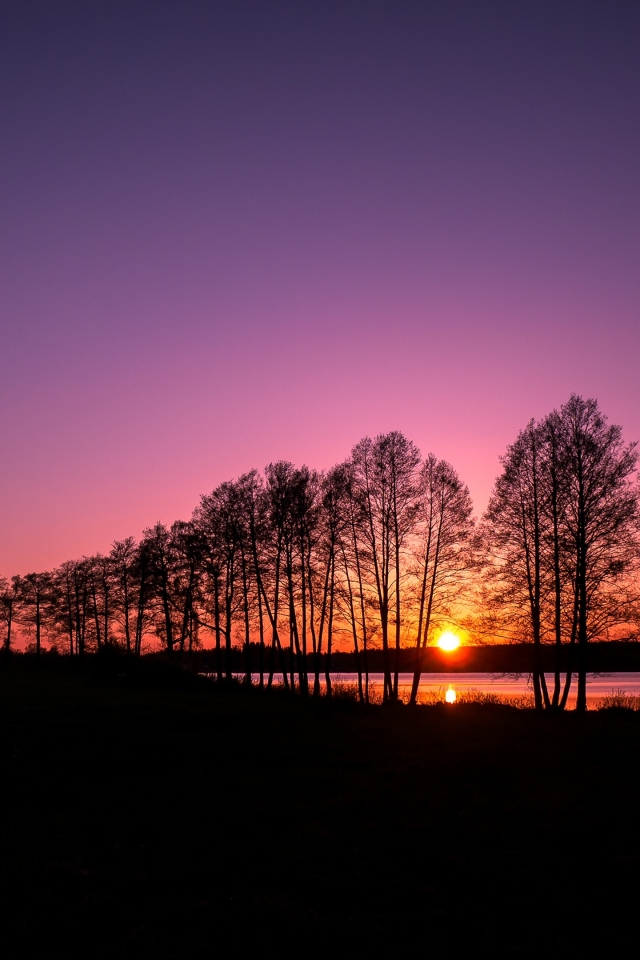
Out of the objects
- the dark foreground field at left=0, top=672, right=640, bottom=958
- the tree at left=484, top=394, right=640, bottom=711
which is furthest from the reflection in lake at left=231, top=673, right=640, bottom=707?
the dark foreground field at left=0, top=672, right=640, bottom=958

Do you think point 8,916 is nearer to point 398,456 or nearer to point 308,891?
point 308,891

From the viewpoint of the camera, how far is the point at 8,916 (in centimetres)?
827

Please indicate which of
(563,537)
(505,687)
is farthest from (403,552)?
(505,687)

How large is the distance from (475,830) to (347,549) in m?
33.5

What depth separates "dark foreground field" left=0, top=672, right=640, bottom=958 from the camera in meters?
8.22

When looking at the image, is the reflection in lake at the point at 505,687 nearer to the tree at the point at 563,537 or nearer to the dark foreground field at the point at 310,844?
the tree at the point at 563,537

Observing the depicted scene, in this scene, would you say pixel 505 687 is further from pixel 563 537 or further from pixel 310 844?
pixel 310 844

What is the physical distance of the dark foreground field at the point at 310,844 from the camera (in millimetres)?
8219

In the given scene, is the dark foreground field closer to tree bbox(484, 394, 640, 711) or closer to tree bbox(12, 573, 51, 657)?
tree bbox(484, 394, 640, 711)

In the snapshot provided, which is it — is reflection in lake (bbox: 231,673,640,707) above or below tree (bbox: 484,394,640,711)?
below

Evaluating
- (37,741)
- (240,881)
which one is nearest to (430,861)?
(240,881)

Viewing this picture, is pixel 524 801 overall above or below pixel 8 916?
below

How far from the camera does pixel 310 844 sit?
11.3 metres

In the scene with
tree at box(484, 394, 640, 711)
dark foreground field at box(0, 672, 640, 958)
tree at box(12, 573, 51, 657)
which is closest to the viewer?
dark foreground field at box(0, 672, 640, 958)
